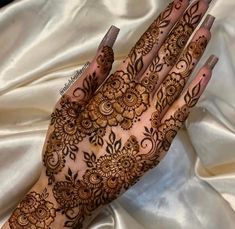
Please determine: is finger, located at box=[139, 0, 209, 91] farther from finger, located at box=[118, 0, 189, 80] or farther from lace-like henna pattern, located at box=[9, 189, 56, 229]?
lace-like henna pattern, located at box=[9, 189, 56, 229]

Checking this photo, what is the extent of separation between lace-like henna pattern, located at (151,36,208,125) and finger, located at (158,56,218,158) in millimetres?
11

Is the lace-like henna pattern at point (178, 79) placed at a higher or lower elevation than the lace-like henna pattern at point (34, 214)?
higher

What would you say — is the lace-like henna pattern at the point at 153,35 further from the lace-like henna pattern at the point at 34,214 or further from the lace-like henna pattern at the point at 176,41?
the lace-like henna pattern at the point at 34,214

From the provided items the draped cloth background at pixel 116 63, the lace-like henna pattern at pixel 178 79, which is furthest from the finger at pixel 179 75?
the draped cloth background at pixel 116 63

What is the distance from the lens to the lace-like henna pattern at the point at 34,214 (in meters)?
0.86

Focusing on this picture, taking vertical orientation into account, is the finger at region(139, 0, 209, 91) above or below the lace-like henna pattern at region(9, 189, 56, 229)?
above

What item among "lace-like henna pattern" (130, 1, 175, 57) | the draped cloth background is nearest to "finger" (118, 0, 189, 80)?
"lace-like henna pattern" (130, 1, 175, 57)

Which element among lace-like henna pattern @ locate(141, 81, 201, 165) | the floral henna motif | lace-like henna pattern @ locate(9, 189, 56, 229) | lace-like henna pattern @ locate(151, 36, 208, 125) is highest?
lace-like henna pattern @ locate(151, 36, 208, 125)

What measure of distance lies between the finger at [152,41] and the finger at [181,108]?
0.24 ft

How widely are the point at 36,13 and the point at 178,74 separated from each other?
0.30 meters

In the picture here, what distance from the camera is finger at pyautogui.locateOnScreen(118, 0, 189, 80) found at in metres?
0.88

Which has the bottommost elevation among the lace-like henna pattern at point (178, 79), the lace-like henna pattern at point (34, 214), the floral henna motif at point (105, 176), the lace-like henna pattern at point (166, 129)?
the lace-like henna pattern at point (34, 214)

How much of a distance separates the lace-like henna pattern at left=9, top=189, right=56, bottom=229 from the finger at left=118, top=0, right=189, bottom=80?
21cm

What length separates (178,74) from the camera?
2.81ft
